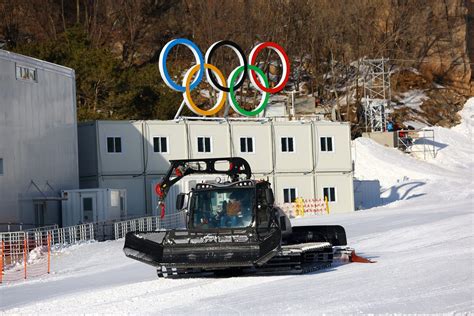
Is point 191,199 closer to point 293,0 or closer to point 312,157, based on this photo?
point 312,157

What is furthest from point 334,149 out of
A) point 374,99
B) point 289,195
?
point 374,99

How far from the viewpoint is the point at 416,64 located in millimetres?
96000

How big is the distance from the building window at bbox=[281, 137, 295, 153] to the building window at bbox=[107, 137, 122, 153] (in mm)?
9118

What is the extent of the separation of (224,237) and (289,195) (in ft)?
110

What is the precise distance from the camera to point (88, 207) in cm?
4141

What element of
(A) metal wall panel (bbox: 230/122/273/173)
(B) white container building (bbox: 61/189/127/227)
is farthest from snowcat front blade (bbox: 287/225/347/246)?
(A) metal wall panel (bbox: 230/122/273/173)

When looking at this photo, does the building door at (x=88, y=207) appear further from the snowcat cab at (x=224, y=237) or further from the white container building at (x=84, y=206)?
the snowcat cab at (x=224, y=237)

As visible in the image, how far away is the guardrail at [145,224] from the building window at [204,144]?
6.59m

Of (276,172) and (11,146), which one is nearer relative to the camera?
(11,146)

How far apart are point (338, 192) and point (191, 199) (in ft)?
112

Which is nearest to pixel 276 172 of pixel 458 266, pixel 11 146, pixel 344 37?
pixel 11 146

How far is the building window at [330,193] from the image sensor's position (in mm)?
54438

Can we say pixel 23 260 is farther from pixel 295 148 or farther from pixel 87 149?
pixel 295 148

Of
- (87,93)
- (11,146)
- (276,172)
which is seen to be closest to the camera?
(11,146)
